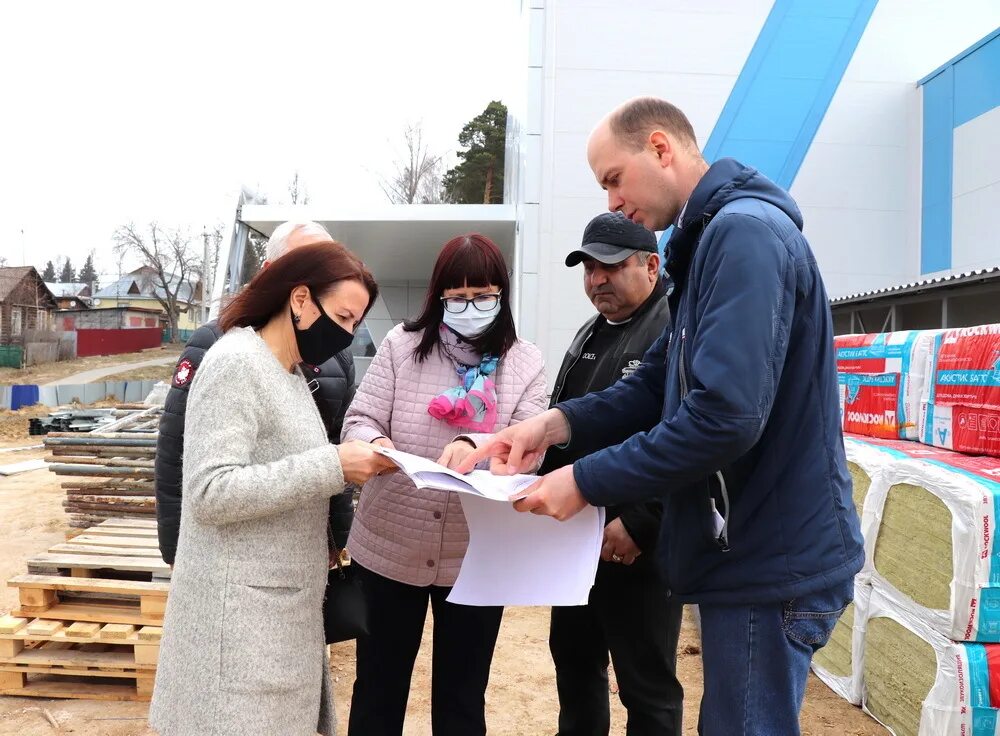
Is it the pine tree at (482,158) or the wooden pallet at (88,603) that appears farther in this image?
the pine tree at (482,158)

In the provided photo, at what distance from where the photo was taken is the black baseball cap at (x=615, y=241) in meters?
2.82

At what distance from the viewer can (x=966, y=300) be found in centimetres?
796

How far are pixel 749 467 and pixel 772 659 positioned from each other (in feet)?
1.32

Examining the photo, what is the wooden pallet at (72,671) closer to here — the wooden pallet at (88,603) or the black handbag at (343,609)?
the wooden pallet at (88,603)

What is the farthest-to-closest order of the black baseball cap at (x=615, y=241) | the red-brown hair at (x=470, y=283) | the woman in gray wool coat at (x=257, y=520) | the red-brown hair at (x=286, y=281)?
the black baseball cap at (x=615, y=241)
the red-brown hair at (x=470, y=283)
the red-brown hair at (x=286, y=281)
the woman in gray wool coat at (x=257, y=520)

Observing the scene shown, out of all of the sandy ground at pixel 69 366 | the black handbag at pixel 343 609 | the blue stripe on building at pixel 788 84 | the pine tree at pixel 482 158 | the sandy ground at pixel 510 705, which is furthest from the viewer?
the sandy ground at pixel 69 366

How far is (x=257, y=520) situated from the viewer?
1.85 m

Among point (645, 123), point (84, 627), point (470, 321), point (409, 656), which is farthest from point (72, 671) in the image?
point (645, 123)

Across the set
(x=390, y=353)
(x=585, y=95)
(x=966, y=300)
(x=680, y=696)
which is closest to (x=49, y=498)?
(x=585, y=95)

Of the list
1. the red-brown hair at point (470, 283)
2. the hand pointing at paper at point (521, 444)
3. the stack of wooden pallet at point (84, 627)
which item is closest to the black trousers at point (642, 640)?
the hand pointing at paper at point (521, 444)

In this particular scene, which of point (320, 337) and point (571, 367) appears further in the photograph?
point (571, 367)

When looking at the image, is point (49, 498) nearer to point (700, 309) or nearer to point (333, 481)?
point (333, 481)

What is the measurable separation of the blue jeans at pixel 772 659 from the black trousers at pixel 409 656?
1.08 meters

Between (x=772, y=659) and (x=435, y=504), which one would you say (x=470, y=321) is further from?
(x=772, y=659)
